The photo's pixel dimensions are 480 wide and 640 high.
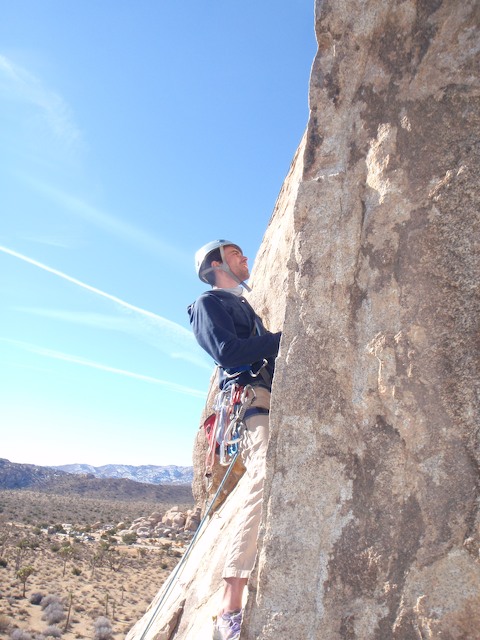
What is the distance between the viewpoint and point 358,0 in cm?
344

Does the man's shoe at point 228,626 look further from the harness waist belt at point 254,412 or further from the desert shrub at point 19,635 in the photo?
the desert shrub at point 19,635

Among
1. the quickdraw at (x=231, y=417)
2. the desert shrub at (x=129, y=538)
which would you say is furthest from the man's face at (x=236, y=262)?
the desert shrub at (x=129, y=538)

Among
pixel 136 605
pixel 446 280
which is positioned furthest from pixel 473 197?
pixel 136 605

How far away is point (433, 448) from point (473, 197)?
1303mm

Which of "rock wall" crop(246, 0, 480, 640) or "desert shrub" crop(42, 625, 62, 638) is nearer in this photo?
"rock wall" crop(246, 0, 480, 640)

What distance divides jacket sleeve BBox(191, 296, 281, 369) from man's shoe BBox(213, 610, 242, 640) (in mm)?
1528

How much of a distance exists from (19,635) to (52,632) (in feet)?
5.12

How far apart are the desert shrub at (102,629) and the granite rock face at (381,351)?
58.2ft

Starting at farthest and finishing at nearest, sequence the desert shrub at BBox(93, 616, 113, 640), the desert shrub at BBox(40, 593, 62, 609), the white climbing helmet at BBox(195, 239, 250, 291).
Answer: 1. the desert shrub at BBox(40, 593, 62, 609)
2. the desert shrub at BBox(93, 616, 113, 640)
3. the white climbing helmet at BBox(195, 239, 250, 291)

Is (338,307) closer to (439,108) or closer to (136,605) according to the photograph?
(439,108)

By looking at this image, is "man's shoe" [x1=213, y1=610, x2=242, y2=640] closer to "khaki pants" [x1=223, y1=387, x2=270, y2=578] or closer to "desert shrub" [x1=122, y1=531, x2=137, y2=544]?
"khaki pants" [x1=223, y1=387, x2=270, y2=578]

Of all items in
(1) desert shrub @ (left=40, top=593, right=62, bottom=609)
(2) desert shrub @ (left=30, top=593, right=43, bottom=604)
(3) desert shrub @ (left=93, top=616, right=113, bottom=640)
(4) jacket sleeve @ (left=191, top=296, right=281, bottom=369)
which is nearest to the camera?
(4) jacket sleeve @ (left=191, top=296, right=281, bottom=369)

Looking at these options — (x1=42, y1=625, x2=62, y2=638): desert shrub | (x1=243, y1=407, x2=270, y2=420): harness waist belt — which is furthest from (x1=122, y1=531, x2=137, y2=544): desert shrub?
(x1=243, y1=407, x2=270, y2=420): harness waist belt

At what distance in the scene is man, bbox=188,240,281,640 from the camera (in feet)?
10.4
